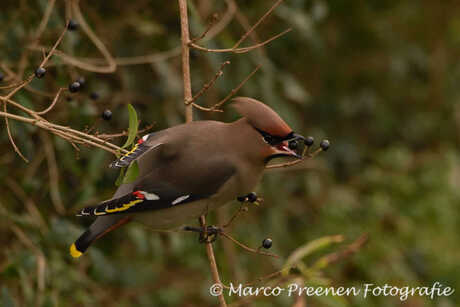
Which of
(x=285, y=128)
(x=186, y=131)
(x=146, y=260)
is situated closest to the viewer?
(x=285, y=128)

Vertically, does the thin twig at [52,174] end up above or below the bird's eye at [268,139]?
above

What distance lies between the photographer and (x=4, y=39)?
3.38m

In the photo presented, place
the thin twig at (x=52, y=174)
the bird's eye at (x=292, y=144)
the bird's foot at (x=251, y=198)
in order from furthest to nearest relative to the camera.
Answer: the thin twig at (x=52, y=174) → the bird's foot at (x=251, y=198) → the bird's eye at (x=292, y=144)

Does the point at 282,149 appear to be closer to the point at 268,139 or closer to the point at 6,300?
the point at 268,139

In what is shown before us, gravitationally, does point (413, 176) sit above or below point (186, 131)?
above

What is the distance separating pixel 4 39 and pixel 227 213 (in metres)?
1.89

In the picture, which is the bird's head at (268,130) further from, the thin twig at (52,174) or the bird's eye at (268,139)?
the thin twig at (52,174)

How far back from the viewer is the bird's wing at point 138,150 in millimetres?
2273

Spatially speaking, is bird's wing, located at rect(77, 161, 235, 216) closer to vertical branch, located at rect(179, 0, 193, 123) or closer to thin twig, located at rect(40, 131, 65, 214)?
vertical branch, located at rect(179, 0, 193, 123)

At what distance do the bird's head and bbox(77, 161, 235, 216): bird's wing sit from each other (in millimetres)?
153

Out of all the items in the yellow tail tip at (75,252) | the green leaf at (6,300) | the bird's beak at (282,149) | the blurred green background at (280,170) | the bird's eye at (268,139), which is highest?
the blurred green background at (280,170)

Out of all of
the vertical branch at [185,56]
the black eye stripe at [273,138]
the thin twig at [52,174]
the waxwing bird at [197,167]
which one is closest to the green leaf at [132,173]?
the waxwing bird at [197,167]

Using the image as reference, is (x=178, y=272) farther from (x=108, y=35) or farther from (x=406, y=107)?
(x=406, y=107)

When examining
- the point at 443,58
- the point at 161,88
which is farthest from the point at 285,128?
the point at 443,58
